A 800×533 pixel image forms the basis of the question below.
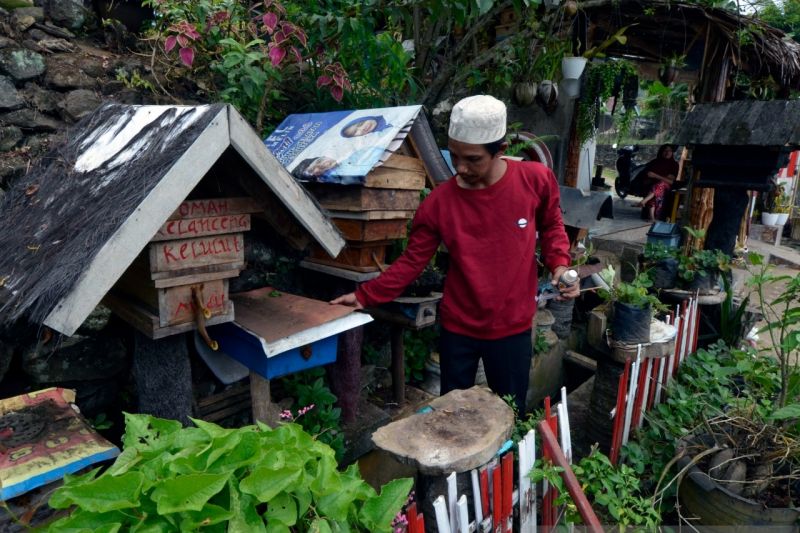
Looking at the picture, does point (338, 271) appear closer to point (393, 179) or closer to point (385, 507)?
point (393, 179)

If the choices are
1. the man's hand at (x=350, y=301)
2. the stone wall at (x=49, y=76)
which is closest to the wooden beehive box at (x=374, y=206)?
the man's hand at (x=350, y=301)

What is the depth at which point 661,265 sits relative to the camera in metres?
5.26

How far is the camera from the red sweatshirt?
271cm

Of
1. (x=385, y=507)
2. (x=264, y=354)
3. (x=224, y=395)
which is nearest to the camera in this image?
(x=385, y=507)

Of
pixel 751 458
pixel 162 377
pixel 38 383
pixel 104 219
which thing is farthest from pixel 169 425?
pixel 751 458

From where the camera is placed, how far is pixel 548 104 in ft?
24.3

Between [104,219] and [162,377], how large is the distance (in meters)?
0.85

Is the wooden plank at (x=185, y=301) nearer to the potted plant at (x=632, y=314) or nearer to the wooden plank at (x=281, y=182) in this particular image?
the wooden plank at (x=281, y=182)

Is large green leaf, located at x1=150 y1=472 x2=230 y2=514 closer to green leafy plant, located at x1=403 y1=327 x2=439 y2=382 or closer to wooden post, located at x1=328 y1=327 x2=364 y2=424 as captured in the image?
wooden post, located at x1=328 y1=327 x2=364 y2=424

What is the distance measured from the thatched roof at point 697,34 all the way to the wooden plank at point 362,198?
4534 millimetres

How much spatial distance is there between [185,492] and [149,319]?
1115 mm

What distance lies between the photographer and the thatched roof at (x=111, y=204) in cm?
164

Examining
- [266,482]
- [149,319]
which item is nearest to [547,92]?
[149,319]

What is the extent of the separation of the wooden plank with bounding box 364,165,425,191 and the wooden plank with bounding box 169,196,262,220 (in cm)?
79
